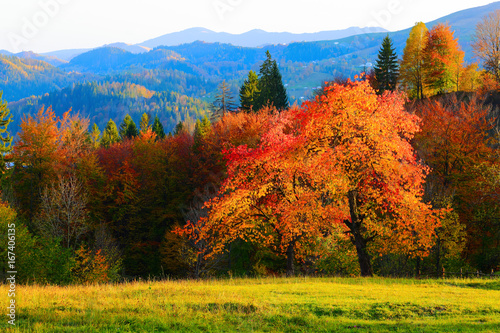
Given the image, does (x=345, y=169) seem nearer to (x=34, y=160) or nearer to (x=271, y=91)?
(x=34, y=160)

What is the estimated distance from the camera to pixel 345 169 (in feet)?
61.6

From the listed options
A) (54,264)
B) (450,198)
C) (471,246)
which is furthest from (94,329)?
(471,246)

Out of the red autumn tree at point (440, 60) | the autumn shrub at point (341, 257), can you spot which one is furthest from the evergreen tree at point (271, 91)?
the autumn shrub at point (341, 257)

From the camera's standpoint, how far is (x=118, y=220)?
56.8 metres

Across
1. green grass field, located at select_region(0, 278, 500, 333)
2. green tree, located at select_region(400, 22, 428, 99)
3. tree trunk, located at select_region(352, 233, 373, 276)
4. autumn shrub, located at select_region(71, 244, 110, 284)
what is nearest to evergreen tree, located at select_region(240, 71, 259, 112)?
green tree, located at select_region(400, 22, 428, 99)

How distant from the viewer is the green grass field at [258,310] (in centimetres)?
973

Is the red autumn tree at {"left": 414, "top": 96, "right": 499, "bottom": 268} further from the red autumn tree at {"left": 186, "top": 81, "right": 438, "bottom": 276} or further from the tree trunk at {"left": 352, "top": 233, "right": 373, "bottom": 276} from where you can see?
the red autumn tree at {"left": 186, "top": 81, "right": 438, "bottom": 276}

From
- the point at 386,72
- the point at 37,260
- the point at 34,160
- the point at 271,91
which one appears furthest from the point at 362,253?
the point at 271,91

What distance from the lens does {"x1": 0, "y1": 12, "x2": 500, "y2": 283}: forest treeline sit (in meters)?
18.5

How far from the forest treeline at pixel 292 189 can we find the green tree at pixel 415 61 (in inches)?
14.7

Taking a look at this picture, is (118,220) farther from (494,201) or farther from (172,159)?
(494,201)

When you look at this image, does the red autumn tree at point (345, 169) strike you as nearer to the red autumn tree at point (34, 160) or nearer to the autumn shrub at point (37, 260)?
the autumn shrub at point (37, 260)

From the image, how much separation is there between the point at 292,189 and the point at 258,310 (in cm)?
1107

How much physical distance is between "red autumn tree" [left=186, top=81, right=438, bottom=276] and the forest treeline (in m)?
0.10
